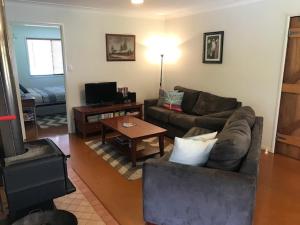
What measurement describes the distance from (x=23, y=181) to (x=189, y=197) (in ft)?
4.11

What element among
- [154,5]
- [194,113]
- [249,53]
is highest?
[154,5]

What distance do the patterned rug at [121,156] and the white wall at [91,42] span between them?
1.13 m

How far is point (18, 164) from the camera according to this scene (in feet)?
5.82

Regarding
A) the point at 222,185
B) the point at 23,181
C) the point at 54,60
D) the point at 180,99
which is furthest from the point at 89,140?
the point at 54,60

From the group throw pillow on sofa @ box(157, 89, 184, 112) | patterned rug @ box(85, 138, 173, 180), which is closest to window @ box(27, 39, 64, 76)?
throw pillow on sofa @ box(157, 89, 184, 112)

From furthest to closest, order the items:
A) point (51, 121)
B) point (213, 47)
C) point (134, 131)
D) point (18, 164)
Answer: point (51, 121)
point (213, 47)
point (134, 131)
point (18, 164)

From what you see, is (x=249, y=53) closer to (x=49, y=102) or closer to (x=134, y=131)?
(x=134, y=131)

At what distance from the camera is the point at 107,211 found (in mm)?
2398

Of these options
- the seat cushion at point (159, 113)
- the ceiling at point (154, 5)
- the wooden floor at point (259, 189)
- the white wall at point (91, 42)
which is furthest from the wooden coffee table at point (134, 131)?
the ceiling at point (154, 5)

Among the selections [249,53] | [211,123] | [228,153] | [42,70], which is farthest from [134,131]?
[42,70]

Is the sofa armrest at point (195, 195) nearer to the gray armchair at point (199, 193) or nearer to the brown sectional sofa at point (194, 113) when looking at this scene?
the gray armchair at point (199, 193)

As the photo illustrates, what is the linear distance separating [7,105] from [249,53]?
349cm

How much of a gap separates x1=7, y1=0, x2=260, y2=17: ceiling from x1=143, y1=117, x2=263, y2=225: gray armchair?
2950 millimetres

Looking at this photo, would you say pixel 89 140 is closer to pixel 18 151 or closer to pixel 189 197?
pixel 18 151
